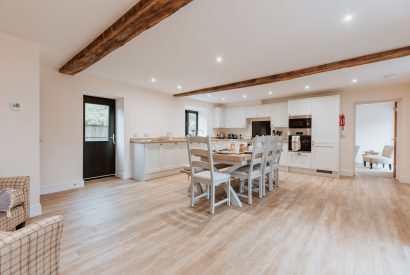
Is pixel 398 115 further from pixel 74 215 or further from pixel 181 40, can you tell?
pixel 74 215

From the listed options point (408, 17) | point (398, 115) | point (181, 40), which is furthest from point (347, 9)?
point (398, 115)

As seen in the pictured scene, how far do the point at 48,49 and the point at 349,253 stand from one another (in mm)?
4469

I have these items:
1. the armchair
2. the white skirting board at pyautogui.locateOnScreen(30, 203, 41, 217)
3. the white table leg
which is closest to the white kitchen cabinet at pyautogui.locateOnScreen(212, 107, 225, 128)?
the white table leg

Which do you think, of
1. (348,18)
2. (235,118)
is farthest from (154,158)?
(348,18)

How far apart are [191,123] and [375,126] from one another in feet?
22.5

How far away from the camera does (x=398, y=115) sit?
15.8 feet

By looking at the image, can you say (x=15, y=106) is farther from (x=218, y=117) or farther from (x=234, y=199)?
(x=218, y=117)

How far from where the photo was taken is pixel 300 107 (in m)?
5.54

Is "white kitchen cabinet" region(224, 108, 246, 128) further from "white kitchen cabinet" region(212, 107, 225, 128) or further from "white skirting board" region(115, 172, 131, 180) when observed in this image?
"white skirting board" region(115, 172, 131, 180)

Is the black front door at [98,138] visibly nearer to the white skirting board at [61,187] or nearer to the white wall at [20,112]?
the white skirting board at [61,187]

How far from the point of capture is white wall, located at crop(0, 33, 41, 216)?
239cm

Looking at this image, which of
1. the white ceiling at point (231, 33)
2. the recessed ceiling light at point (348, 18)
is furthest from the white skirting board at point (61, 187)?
the recessed ceiling light at point (348, 18)

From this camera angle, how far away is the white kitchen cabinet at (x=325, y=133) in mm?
5004

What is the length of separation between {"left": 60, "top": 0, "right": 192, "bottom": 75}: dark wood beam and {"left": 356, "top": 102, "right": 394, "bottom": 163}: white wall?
26.9 ft
